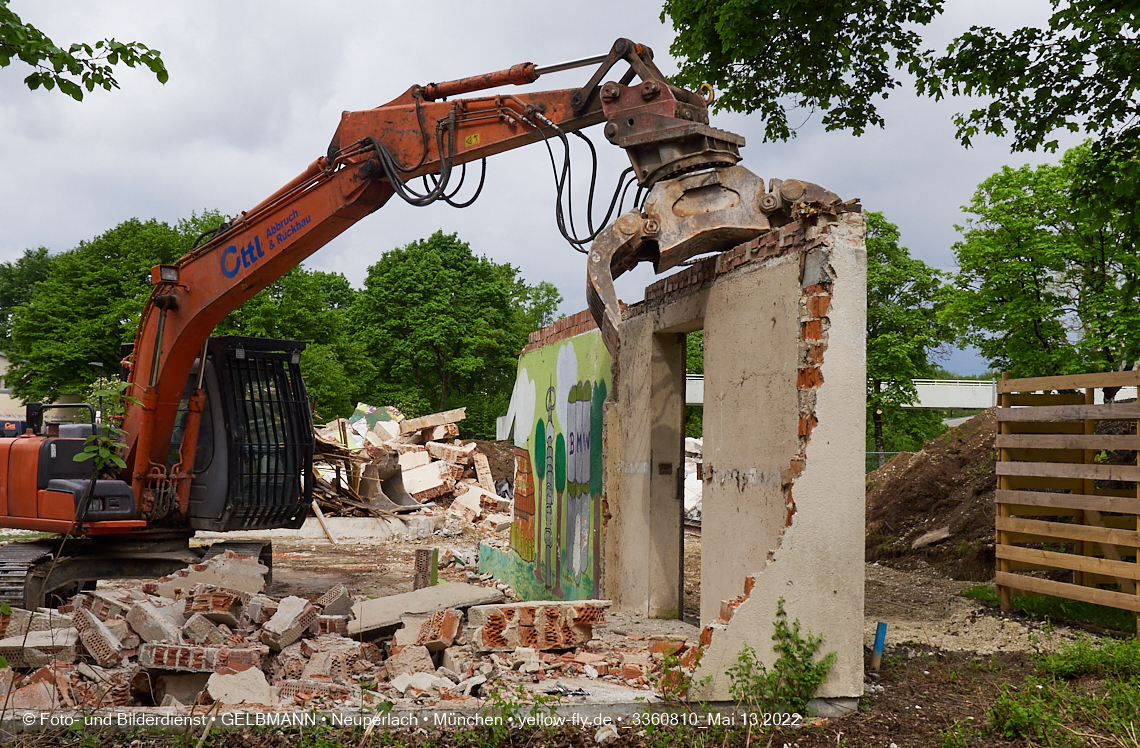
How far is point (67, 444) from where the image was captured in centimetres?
817

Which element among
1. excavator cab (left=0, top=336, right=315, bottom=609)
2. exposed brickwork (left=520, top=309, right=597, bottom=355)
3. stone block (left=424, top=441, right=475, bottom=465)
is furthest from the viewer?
stone block (left=424, top=441, right=475, bottom=465)

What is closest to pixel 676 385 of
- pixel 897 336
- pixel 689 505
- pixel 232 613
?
pixel 232 613

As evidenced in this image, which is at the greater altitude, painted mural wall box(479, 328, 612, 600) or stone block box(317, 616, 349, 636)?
painted mural wall box(479, 328, 612, 600)

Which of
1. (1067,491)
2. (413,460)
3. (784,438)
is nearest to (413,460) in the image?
(413,460)

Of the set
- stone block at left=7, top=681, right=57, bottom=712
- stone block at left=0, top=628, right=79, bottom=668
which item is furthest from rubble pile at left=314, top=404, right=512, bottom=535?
stone block at left=7, top=681, right=57, bottom=712

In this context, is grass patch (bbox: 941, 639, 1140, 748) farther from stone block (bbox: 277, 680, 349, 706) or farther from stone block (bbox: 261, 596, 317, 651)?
Answer: stone block (bbox: 261, 596, 317, 651)

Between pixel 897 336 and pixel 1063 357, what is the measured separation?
10836 millimetres

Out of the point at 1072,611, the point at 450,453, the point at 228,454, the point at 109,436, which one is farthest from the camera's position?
the point at 450,453

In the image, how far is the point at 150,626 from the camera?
5797 mm

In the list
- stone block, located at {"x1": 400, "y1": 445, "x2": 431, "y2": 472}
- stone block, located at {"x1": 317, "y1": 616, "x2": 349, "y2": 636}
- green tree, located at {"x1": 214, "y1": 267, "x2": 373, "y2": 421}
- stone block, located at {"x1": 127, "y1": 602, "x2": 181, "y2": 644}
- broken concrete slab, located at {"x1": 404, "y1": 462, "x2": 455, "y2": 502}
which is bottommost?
stone block, located at {"x1": 317, "y1": 616, "x2": 349, "y2": 636}

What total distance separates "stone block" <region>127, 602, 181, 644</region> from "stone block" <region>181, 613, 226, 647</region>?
71 mm

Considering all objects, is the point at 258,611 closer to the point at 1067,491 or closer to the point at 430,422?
the point at 1067,491

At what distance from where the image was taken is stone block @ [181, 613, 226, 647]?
5898 mm

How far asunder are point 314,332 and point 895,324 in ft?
73.3
